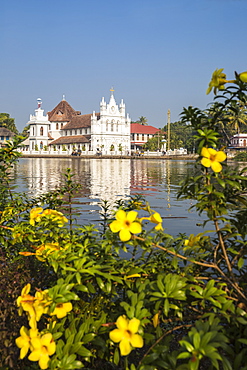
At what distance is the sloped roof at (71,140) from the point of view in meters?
91.1

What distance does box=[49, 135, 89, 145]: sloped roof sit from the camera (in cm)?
9106

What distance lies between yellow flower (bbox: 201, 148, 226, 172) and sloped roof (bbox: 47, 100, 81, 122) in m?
104

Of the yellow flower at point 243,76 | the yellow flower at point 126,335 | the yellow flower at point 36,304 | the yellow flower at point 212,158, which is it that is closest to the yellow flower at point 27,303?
the yellow flower at point 36,304

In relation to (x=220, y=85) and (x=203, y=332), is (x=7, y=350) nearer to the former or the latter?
(x=203, y=332)

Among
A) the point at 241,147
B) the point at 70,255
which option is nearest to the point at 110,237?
the point at 70,255

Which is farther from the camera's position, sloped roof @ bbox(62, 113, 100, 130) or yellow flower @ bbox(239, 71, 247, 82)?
sloped roof @ bbox(62, 113, 100, 130)

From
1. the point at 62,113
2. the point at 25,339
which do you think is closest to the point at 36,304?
the point at 25,339

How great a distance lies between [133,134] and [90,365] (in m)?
99.3

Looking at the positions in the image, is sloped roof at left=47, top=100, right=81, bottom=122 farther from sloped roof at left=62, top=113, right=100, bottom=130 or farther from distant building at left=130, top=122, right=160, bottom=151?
distant building at left=130, top=122, right=160, bottom=151

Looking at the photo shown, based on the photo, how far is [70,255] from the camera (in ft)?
6.21

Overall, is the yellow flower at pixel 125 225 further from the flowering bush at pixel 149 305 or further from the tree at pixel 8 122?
the tree at pixel 8 122

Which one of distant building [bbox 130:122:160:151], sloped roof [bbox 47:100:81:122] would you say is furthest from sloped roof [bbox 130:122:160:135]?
sloped roof [bbox 47:100:81:122]

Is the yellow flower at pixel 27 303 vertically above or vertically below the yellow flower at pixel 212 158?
below

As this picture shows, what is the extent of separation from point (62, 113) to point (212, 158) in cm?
10784
